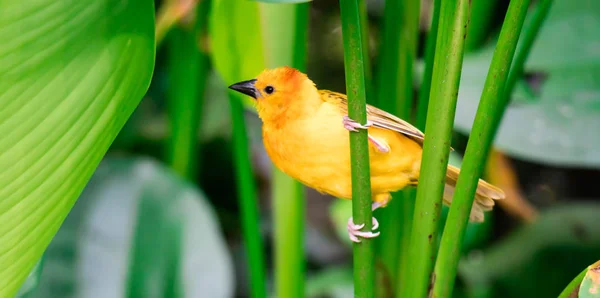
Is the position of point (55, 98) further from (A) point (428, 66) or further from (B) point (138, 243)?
(B) point (138, 243)

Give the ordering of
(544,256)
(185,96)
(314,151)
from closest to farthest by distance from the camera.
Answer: (314,151) < (185,96) < (544,256)

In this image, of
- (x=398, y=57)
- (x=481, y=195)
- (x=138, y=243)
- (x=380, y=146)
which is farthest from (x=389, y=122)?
(x=138, y=243)

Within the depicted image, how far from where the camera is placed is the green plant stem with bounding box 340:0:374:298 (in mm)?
428

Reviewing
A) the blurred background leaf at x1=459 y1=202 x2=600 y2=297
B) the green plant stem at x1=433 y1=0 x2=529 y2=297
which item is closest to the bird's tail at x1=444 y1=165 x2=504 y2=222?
the green plant stem at x1=433 y1=0 x2=529 y2=297

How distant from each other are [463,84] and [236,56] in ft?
1.16

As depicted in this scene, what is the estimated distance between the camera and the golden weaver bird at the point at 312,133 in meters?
0.55

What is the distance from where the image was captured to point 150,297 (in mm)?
Answer: 1036

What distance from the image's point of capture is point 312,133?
1.89 ft

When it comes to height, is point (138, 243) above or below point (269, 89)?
below

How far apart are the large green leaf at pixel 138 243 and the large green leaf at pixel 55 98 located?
55 cm

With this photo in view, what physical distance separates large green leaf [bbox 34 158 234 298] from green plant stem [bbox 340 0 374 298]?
545 mm

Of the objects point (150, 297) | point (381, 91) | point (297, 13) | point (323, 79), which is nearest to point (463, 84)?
point (381, 91)

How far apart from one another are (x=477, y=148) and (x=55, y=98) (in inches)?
12.2

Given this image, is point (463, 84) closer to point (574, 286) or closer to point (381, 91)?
point (381, 91)
